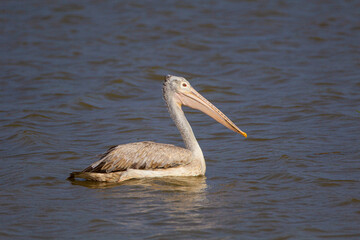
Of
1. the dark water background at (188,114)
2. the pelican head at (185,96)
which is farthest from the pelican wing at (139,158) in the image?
the pelican head at (185,96)

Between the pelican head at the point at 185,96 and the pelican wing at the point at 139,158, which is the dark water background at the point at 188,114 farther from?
the pelican head at the point at 185,96

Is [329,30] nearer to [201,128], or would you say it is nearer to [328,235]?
[201,128]

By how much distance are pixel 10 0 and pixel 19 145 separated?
1133 centimetres

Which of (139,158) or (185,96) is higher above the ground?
(185,96)

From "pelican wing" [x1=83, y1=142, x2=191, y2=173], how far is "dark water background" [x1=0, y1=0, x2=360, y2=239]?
230mm

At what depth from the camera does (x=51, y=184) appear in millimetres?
5953

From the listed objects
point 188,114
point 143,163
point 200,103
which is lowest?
point 188,114

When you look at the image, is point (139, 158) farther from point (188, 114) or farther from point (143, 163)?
point (188, 114)

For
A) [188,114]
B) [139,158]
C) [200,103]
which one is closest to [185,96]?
[200,103]

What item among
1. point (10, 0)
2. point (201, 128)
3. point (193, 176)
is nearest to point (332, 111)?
point (201, 128)

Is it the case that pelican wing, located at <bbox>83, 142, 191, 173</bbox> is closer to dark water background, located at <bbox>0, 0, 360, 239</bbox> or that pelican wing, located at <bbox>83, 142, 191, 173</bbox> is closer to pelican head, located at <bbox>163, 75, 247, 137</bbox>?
dark water background, located at <bbox>0, 0, 360, 239</bbox>

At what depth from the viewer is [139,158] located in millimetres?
6031

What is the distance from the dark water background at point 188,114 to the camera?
4.86m

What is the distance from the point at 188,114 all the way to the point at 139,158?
3.16m
